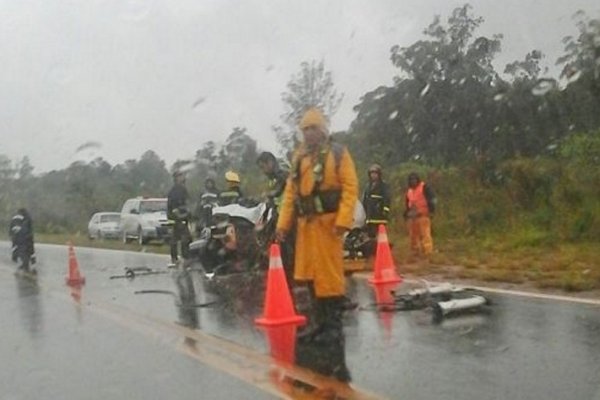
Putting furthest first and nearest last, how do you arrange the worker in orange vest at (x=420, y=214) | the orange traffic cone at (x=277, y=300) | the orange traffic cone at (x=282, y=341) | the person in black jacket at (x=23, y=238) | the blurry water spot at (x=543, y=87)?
1. the blurry water spot at (x=543, y=87)
2. the person in black jacket at (x=23, y=238)
3. the worker in orange vest at (x=420, y=214)
4. the orange traffic cone at (x=277, y=300)
5. the orange traffic cone at (x=282, y=341)

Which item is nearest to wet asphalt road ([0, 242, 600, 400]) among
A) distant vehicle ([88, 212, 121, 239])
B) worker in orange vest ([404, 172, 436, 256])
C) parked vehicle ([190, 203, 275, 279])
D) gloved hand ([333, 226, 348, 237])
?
gloved hand ([333, 226, 348, 237])

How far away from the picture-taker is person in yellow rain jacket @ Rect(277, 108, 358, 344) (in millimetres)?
9000

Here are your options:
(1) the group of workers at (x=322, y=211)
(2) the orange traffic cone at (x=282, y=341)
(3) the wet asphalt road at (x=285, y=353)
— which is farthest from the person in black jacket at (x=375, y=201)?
(1) the group of workers at (x=322, y=211)

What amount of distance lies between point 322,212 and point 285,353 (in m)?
1.20

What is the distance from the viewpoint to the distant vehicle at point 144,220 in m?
32.2

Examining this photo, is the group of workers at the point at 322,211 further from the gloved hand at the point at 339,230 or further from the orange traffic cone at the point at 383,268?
the orange traffic cone at the point at 383,268

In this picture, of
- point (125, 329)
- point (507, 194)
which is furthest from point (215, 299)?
point (507, 194)

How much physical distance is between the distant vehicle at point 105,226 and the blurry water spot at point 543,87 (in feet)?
57.2

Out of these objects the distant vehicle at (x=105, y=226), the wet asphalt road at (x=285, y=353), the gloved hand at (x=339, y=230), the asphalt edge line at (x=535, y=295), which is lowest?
the wet asphalt road at (x=285, y=353)

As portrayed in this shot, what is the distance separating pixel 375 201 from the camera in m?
17.6

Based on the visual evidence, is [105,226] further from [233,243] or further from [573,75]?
[233,243]

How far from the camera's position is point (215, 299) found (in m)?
13.2

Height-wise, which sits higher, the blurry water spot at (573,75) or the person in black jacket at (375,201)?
the blurry water spot at (573,75)

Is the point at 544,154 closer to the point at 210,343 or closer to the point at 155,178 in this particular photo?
the point at 210,343
